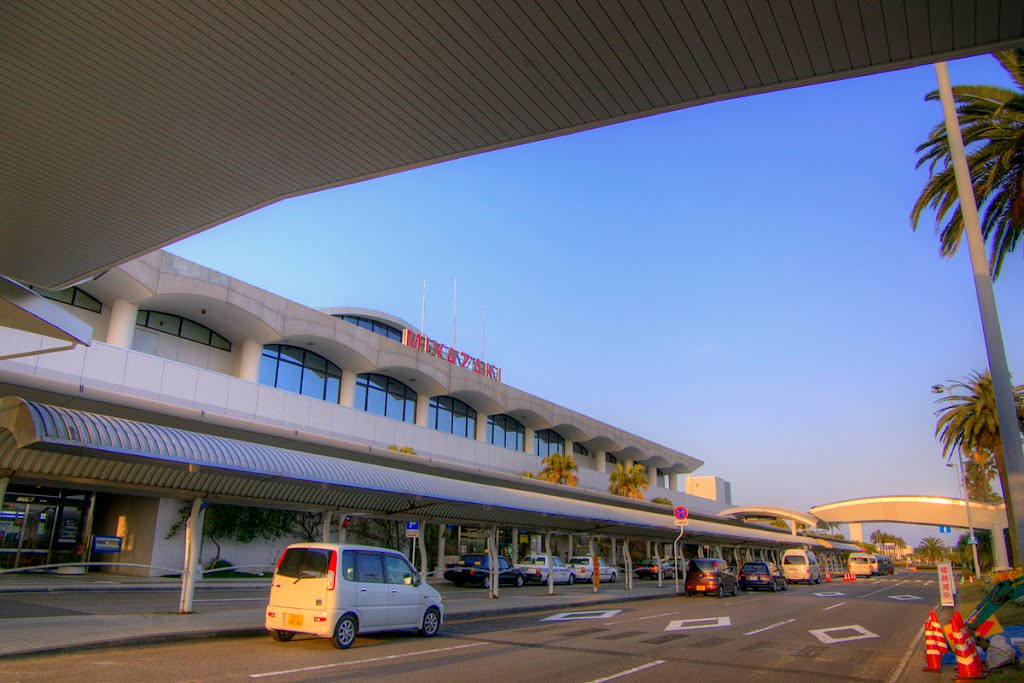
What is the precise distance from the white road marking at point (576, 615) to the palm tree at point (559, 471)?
27.1m

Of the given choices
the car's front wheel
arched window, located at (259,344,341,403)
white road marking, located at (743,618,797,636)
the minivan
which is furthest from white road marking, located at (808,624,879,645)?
the minivan

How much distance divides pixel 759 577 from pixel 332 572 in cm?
3088

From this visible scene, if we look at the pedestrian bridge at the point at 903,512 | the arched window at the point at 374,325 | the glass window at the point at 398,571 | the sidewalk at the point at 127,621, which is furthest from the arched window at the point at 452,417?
the pedestrian bridge at the point at 903,512

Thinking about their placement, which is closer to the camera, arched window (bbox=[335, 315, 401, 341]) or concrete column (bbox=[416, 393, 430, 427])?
concrete column (bbox=[416, 393, 430, 427])

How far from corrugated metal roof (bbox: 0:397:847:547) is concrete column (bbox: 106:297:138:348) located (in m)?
16.0

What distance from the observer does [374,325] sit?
59719mm

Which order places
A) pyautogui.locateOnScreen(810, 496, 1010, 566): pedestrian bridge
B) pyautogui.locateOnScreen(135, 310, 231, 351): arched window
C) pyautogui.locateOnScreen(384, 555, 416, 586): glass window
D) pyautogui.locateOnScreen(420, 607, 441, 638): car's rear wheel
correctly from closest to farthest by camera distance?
pyautogui.locateOnScreen(384, 555, 416, 586): glass window, pyautogui.locateOnScreen(420, 607, 441, 638): car's rear wheel, pyautogui.locateOnScreen(135, 310, 231, 351): arched window, pyautogui.locateOnScreen(810, 496, 1010, 566): pedestrian bridge

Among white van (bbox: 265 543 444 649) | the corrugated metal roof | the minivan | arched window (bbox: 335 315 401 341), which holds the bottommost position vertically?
the minivan

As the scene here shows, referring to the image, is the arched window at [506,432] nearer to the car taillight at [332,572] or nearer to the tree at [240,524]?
the tree at [240,524]

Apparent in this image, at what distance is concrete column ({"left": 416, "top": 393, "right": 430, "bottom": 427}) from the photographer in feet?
151

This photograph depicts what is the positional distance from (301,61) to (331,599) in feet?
29.6

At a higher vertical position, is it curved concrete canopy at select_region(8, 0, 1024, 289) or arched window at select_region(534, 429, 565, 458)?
arched window at select_region(534, 429, 565, 458)

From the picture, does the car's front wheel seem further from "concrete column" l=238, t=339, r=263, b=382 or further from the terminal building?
"concrete column" l=238, t=339, r=263, b=382

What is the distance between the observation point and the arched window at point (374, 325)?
5756 cm
